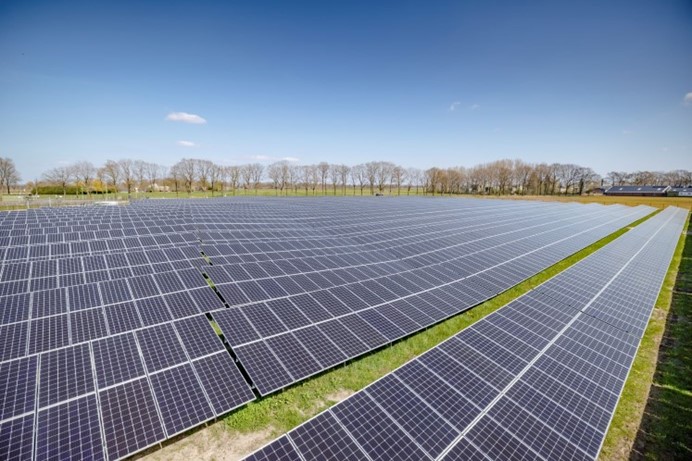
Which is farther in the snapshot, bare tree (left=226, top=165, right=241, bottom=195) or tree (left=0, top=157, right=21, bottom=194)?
bare tree (left=226, top=165, right=241, bottom=195)

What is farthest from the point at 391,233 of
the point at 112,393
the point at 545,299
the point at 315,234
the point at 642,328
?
the point at 112,393

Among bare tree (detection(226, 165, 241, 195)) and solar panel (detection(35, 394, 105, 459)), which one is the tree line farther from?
solar panel (detection(35, 394, 105, 459))

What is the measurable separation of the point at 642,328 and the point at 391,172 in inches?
5082

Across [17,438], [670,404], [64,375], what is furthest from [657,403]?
[64,375]

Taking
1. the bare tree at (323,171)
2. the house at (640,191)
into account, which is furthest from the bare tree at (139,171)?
the house at (640,191)

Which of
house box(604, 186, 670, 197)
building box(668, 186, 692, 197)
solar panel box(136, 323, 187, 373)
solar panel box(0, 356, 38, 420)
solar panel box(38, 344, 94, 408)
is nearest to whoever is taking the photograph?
solar panel box(0, 356, 38, 420)

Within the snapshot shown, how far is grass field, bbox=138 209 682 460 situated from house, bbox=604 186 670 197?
174907 millimetres

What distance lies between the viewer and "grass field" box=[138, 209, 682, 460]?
7.04 metres

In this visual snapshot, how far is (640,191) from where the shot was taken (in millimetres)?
134750

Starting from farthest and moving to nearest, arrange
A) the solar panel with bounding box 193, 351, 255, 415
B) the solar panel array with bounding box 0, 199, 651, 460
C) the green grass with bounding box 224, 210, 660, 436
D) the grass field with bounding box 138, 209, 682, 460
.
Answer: the green grass with bounding box 224, 210, 660, 436 → the solar panel with bounding box 193, 351, 255, 415 → the grass field with bounding box 138, 209, 682, 460 → the solar panel array with bounding box 0, 199, 651, 460

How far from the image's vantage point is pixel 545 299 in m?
13.1

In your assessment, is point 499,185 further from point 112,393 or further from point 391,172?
point 112,393

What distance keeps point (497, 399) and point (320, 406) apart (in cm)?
473

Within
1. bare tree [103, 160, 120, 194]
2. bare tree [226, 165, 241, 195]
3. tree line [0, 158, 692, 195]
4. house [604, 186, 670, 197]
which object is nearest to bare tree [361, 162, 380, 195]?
tree line [0, 158, 692, 195]
